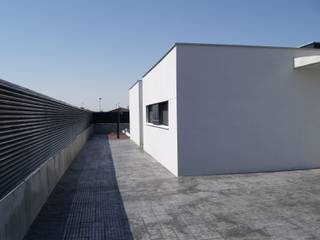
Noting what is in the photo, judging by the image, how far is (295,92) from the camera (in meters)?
8.95

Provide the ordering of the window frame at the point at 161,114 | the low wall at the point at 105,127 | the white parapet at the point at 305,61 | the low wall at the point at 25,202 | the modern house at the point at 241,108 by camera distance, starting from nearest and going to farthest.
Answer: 1. the low wall at the point at 25,202
2. the white parapet at the point at 305,61
3. the modern house at the point at 241,108
4. the window frame at the point at 161,114
5. the low wall at the point at 105,127

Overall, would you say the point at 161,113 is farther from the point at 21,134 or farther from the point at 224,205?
the point at 21,134

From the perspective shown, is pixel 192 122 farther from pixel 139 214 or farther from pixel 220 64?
pixel 139 214

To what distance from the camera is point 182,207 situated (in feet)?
18.3

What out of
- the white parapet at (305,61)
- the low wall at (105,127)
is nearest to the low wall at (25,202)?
the white parapet at (305,61)

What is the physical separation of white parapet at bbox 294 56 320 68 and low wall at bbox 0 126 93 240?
22.2 feet

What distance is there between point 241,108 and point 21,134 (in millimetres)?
5859

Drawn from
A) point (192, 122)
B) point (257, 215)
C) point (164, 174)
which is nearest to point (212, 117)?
point (192, 122)

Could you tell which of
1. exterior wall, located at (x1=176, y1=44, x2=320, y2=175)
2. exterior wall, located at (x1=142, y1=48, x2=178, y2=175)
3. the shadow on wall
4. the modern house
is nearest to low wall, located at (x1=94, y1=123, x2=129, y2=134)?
exterior wall, located at (x1=142, y1=48, x2=178, y2=175)

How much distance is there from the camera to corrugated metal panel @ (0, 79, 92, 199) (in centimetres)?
388

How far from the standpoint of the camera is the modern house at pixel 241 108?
839 cm

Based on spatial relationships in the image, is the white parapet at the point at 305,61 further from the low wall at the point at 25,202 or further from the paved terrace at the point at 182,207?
the low wall at the point at 25,202

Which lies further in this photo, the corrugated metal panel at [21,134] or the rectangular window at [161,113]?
the rectangular window at [161,113]

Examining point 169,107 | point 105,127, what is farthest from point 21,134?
point 105,127
